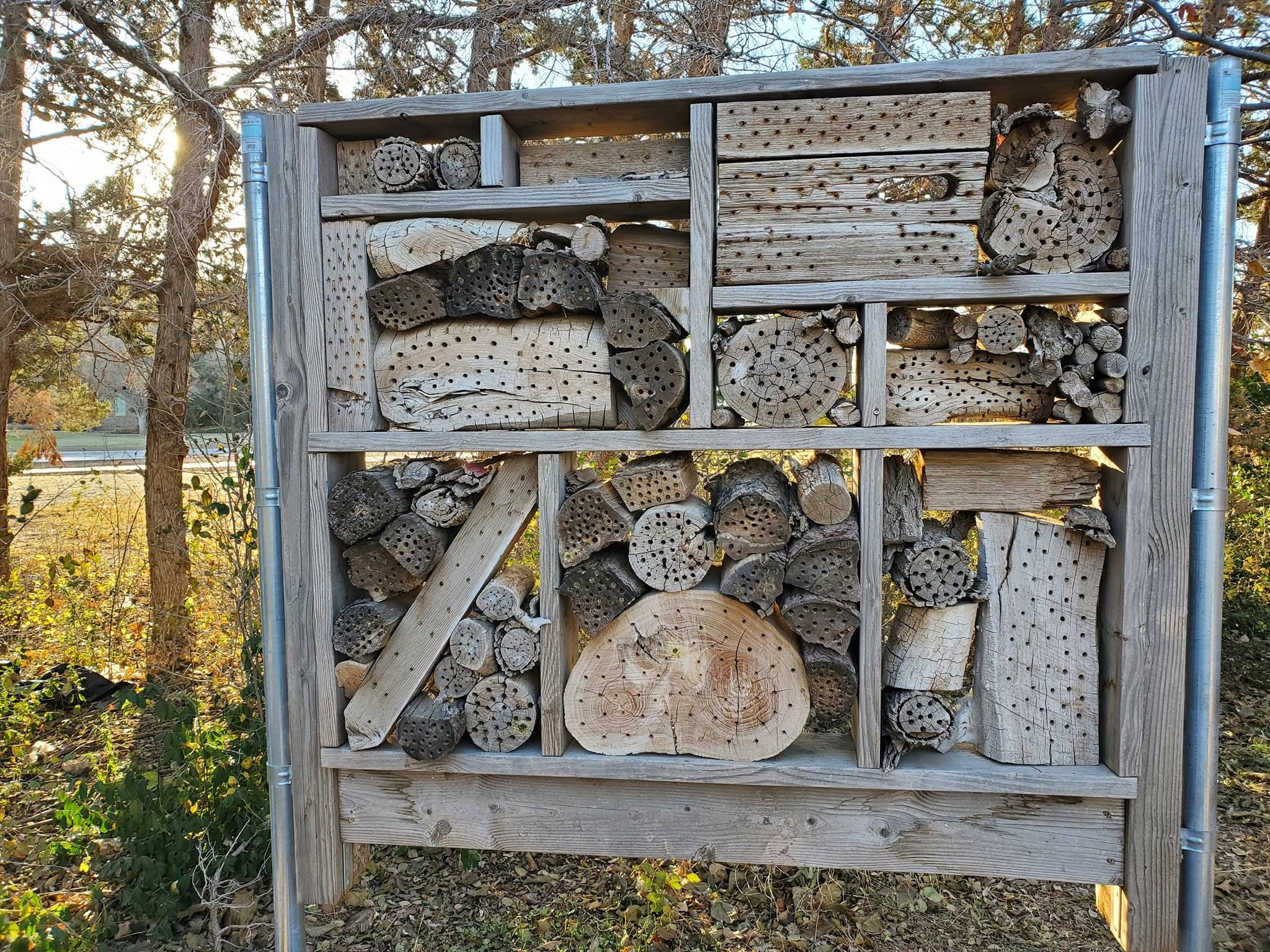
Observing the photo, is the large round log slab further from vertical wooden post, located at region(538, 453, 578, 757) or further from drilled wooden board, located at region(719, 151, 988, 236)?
drilled wooden board, located at region(719, 151, 988, 236)

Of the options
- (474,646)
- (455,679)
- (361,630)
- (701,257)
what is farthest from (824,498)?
(361,630)

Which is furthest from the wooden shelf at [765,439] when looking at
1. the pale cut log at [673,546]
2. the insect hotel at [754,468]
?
the pale cut log at [673,546]

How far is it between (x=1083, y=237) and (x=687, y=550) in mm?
1538

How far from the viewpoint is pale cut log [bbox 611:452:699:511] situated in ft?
7.86

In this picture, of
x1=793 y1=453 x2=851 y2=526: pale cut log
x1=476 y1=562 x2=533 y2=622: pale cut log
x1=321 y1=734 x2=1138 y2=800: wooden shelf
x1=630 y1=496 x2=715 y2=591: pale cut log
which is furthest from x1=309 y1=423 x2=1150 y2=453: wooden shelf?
x1=321 y1=734 x2=1138 y2=800: wooden shelf

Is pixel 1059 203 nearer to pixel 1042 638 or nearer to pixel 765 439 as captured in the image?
pixel 765 439

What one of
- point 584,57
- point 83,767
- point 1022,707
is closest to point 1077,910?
point 1022,707

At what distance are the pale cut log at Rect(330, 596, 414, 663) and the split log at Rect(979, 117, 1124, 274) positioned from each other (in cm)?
234

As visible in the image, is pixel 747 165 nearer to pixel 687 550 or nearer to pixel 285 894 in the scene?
pixel 687 550

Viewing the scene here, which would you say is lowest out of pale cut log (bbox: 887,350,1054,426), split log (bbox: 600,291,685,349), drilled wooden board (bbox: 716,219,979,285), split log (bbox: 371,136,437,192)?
pale cut log (bbox: 887,350,1054,426)

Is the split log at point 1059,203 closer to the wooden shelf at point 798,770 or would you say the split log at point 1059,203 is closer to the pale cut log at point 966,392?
the pale cut log at point 966,392

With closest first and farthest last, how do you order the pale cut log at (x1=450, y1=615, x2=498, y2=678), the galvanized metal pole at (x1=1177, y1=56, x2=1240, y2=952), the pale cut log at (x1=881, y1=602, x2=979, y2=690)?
the galvanized metal pole at (x1=1177, y1=56, x2=1240, y2=952) → the pale cut log at (x1=881, y1=602, x2=979, y2=690) → the pale cut log at (x1=450, y1=615, x2=498, y2=678)

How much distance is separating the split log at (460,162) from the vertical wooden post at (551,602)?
0.96m

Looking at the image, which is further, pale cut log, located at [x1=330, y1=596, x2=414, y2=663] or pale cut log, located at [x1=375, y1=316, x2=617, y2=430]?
pale cut log, located at [x1=330, y1=596, x2=414, y2=663]
